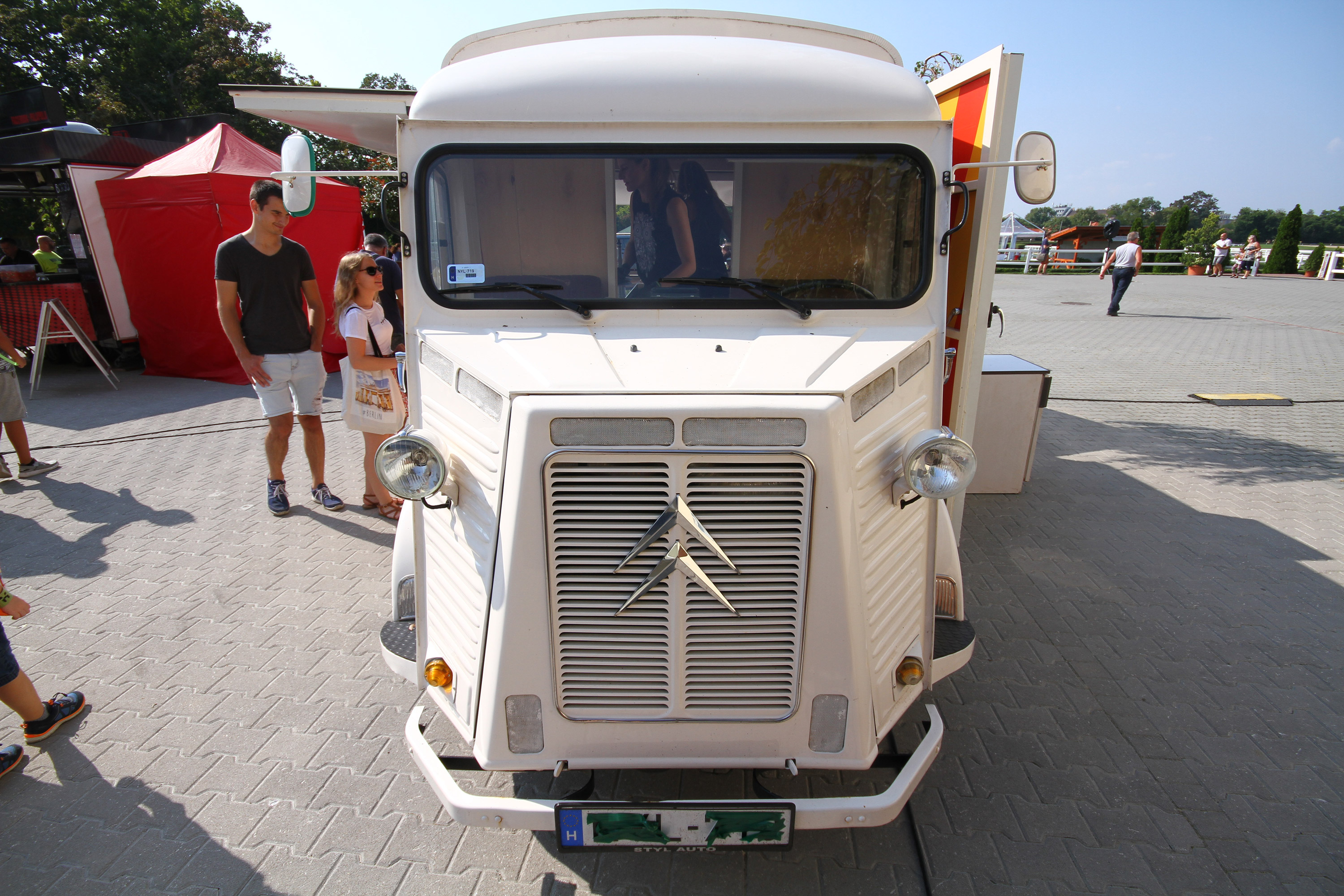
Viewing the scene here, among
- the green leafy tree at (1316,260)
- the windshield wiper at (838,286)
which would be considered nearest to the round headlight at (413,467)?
the windshield wiper at (838,286)

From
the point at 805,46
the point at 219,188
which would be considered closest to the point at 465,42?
the point at 805,46

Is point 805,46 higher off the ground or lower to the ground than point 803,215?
higher

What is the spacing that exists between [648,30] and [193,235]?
8.48 metres

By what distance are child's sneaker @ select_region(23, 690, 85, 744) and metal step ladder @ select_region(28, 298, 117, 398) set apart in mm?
7972

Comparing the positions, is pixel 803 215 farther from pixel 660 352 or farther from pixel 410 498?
pixel 410 498

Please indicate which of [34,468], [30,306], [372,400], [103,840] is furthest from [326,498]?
[30,306]

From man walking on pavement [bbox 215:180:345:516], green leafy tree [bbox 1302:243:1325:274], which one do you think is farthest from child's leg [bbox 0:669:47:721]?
green leafy tree [bbox 1302:243:1325:274]

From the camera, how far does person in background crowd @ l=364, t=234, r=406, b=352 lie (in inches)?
199

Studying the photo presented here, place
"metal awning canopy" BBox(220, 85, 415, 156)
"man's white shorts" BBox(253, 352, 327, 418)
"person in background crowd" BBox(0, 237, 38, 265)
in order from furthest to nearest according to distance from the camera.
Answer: "person in background crowd" BBox(0, 237, 38, 265) → "man's white shorts" BBox(253, 352, 327, 418) → "metal awning canopy" BBox(220, 85, 415, 156)

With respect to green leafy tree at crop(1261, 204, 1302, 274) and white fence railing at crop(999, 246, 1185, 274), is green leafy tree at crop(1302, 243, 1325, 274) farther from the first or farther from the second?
white fence railing at crop(999, 246, 1185, 274)

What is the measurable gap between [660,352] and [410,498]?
0.92 m

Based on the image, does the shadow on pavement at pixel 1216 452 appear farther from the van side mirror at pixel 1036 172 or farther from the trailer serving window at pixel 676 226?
the trailer serving window at pixel 676 226

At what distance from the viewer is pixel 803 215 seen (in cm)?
270

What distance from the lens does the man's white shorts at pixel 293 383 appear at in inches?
198
